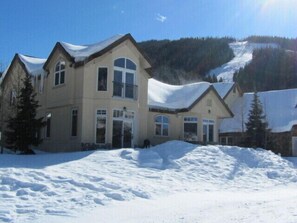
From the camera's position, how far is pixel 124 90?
2722 cm

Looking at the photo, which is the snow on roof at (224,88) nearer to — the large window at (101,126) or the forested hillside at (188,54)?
the large window at (101,126)

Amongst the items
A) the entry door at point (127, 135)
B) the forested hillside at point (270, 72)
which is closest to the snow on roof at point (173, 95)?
the entry door at point (127, 135)

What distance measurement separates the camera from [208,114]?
33.5 meters

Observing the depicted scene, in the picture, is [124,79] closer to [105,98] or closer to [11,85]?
[105,98]

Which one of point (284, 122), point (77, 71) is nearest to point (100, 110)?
point (77, 71)

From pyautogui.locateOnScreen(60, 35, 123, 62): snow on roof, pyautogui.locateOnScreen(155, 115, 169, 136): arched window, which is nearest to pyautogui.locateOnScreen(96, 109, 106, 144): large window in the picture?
pyautogui.locateOnScreen(60, 35, 123, 62): snow on roof

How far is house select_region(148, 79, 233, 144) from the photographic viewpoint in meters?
31.1

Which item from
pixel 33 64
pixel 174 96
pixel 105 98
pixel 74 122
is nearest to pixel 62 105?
pixel 74 122

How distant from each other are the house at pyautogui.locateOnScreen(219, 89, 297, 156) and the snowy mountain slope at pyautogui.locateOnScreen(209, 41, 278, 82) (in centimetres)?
6332

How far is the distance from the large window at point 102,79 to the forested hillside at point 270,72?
5484 centimetres

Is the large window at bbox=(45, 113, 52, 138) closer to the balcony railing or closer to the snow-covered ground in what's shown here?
the balcony railing

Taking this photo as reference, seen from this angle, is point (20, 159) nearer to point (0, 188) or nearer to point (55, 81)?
point (0, 188)

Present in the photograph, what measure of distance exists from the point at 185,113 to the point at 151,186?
53.7 feet

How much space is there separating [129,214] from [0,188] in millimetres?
4154
